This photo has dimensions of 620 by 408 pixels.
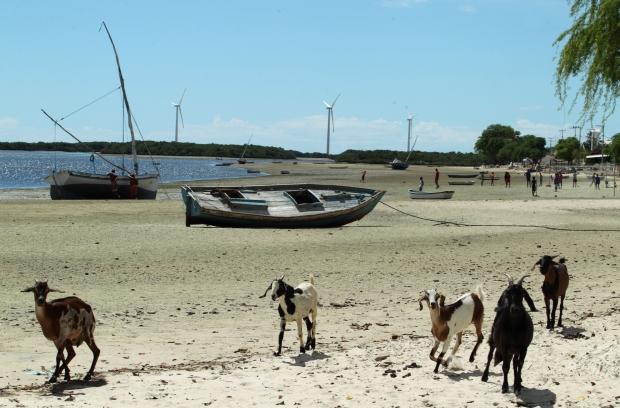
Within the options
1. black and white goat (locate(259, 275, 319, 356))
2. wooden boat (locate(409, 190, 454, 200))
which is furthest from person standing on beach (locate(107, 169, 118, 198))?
black and white goat (locate(259, 275, 319, 356))

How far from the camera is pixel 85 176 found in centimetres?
4922

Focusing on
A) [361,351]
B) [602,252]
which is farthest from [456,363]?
[602,252]

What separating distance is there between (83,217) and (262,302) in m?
20.5

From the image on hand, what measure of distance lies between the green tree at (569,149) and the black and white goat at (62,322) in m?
148

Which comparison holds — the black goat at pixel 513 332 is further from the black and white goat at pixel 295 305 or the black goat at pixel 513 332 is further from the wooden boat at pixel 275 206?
the wooden boat at pixel 275 206

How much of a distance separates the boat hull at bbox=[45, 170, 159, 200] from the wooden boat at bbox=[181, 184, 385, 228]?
19.6 metres

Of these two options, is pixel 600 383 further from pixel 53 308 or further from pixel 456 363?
pixel 53 308

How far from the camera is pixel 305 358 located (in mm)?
9836

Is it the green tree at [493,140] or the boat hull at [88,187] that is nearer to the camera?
the boat hull at [88,187]

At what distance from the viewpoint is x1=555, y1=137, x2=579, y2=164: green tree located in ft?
487

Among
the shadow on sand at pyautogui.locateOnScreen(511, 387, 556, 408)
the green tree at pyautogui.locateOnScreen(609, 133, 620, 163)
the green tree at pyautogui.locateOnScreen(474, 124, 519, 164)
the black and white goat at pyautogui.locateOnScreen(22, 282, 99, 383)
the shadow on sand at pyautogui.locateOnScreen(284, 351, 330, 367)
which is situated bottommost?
the shadow on sand at pyautogui.locateOnScreen(284, 351, 330, 367)

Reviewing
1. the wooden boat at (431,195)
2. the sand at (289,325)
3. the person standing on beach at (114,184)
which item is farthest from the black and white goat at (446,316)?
the person standing on beach at (114,184)

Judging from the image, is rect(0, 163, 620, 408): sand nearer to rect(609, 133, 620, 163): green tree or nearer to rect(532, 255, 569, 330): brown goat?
rect(532, 255, 569, 330): brown goat

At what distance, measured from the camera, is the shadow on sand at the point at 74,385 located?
8.36 m
